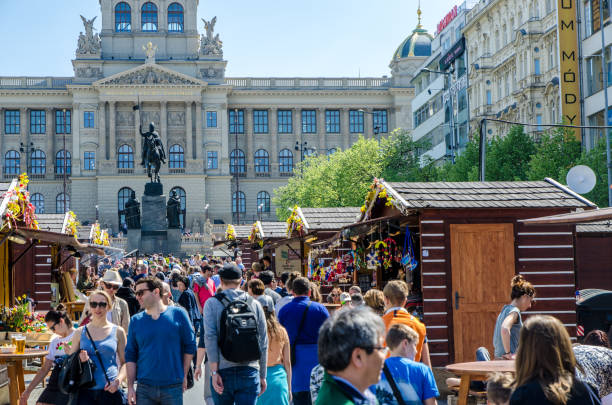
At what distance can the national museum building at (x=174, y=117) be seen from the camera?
316 ft

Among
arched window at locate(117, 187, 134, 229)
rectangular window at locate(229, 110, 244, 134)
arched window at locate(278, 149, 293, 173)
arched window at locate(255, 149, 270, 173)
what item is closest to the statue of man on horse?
arched window at locate(117, 187, 134, 229)

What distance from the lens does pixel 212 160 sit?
98.6 meters

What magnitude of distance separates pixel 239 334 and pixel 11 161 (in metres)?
96.0

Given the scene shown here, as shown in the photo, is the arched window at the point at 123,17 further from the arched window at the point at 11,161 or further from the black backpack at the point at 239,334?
the black backpack at the point at 239,334

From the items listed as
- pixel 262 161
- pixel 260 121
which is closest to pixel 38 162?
pixel 262 161

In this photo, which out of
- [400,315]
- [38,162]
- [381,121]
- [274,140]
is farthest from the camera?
[381,121]

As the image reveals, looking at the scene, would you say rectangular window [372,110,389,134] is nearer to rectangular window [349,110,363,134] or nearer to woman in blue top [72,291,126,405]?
rectangular window [349,110,363,134]

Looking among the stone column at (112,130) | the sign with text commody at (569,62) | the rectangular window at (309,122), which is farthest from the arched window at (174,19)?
the sign with text commody at (569,62)

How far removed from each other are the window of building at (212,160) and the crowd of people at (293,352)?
86.8m

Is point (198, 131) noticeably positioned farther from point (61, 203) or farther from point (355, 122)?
point (355, 122)

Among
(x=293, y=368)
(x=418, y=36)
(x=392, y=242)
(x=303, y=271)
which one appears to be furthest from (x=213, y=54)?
(x=293, y=368)

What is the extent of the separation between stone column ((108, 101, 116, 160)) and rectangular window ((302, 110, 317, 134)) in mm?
20528

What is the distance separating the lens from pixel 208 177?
3861 inches

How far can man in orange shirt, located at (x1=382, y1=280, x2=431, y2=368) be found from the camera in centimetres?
834
